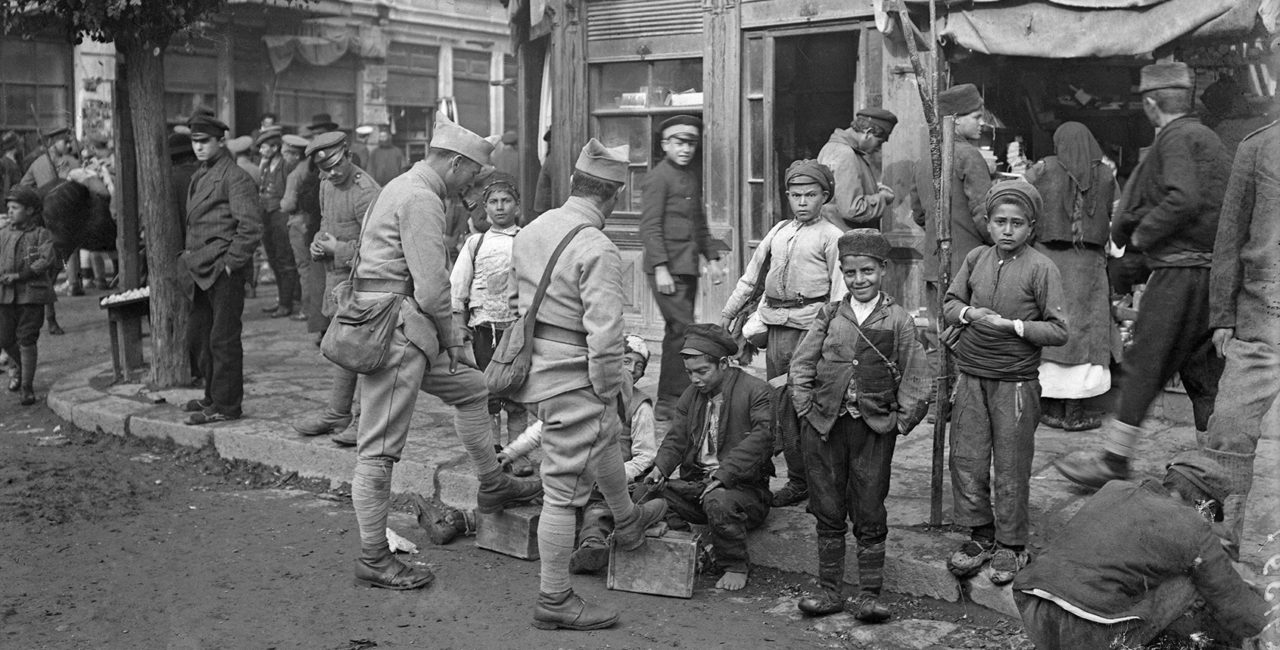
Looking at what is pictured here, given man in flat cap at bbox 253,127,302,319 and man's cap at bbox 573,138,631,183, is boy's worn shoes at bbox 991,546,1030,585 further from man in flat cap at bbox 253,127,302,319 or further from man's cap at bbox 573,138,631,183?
man in flat cap at bbox 253,127,302,319

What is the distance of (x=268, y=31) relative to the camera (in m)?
24.1

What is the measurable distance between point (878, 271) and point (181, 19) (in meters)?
6.09

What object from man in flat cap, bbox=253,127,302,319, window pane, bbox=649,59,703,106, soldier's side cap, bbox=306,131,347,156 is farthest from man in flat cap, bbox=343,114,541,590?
man in flat cap, bbox=253,127,302,319

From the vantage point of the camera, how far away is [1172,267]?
5.86 meters

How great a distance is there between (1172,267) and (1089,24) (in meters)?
2.71

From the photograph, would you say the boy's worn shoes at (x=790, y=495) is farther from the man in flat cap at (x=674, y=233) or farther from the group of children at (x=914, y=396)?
the man in flat cap at (x=674, y=233)

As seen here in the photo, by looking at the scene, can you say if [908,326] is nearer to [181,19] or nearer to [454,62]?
[181,19]

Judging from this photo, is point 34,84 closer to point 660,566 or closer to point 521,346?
point 521,346

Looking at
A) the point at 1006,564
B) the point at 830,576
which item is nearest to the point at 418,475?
the point at 830,576

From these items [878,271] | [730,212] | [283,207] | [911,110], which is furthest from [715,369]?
[283,207]

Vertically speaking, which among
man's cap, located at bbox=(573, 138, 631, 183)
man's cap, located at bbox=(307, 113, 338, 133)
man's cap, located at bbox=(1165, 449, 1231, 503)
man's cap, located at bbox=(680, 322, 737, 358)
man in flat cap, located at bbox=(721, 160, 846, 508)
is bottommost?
man's cap, located at bbox=(1165, 449, 1231, 503)

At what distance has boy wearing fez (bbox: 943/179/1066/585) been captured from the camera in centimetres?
529

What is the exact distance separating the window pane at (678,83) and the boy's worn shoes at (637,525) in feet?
19.3

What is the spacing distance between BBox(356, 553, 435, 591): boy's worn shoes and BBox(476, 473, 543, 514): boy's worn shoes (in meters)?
0.60
